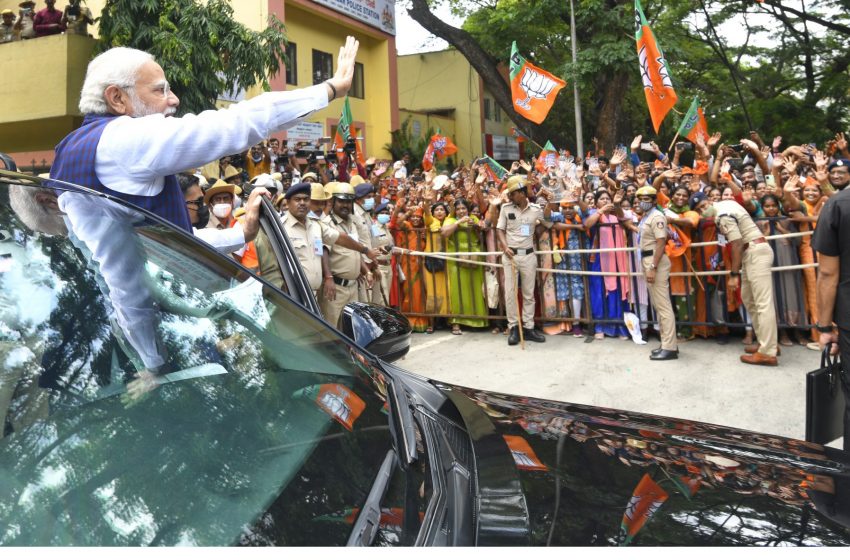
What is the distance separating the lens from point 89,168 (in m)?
2.19

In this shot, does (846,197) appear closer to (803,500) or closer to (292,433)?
(803,500)

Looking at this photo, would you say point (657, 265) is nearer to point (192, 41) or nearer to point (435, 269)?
point (435, 269)

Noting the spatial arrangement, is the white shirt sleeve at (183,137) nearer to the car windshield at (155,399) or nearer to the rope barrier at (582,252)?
the car windshield at (155,399)

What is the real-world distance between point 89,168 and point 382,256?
6970mm

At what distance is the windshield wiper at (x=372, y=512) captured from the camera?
1.15 meters

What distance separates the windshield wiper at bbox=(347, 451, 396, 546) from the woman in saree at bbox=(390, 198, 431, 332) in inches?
333

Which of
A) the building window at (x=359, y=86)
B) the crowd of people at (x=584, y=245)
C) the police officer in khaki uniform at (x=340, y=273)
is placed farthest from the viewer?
the building window at (x=359, y=86)

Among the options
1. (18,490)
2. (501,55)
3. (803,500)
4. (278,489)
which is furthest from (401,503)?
(501,55)

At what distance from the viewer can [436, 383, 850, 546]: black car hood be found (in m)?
1.32

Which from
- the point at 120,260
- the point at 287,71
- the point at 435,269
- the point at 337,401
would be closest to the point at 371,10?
the point at 287,71

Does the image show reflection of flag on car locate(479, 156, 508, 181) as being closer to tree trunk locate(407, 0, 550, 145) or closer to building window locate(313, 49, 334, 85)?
tree trunk locate(407, 0, 550, 145)

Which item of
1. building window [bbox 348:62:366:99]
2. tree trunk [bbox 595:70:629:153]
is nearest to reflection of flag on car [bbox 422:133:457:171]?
tree trunk [bbox 595:70:629:153]

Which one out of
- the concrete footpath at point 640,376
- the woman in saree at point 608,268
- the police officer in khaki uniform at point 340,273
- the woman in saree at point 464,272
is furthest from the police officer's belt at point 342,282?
the woman in saree at point 608,268

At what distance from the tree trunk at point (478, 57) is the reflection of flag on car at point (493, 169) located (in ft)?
32.7
